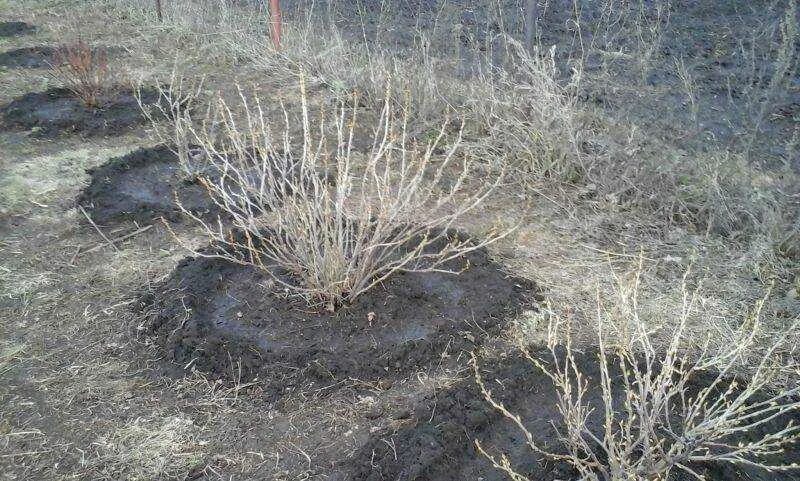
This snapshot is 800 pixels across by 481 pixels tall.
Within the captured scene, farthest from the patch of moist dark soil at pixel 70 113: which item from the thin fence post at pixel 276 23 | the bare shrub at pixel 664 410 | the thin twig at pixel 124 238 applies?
the bare shrub at pixel 664 410

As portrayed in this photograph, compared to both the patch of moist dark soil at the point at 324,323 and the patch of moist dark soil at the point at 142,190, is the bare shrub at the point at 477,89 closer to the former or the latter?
the patch of moist dark soil at the point at 324,323

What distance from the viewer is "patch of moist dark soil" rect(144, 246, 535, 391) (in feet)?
9.69

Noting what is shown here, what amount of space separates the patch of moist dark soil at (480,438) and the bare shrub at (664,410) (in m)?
0.03

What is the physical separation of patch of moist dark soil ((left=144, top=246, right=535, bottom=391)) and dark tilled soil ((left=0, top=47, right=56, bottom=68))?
16.2ft

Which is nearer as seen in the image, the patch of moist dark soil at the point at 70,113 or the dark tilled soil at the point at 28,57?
the patch of moist dark soil at the point at 70,113

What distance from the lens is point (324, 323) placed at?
3.16 m

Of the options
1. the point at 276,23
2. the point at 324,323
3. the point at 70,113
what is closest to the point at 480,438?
the point at 324,323

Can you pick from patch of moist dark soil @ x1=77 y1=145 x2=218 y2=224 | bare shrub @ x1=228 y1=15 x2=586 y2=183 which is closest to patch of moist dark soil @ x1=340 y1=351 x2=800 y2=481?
bare shrub @ x1=228 y1=15 x2=586 y2=183

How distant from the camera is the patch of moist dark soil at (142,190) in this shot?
4.21 meters

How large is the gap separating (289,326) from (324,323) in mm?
167

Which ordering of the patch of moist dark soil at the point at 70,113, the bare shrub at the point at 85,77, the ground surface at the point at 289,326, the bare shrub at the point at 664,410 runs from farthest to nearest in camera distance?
the bare shrub at the point at 85,77
the patch of moist dark soil at the point at 70,113
the ground surface at the point at 289,326
the bare shrub at the point at 664,410

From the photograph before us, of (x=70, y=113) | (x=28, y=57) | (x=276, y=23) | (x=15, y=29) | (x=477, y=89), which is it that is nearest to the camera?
(x=477, y=89)

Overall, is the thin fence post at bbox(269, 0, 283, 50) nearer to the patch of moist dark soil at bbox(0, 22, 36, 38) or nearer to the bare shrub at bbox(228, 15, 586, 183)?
the bare shrub at bbox(228, 15, 586, 183)

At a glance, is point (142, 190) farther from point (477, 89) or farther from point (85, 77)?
point (477, 89)
